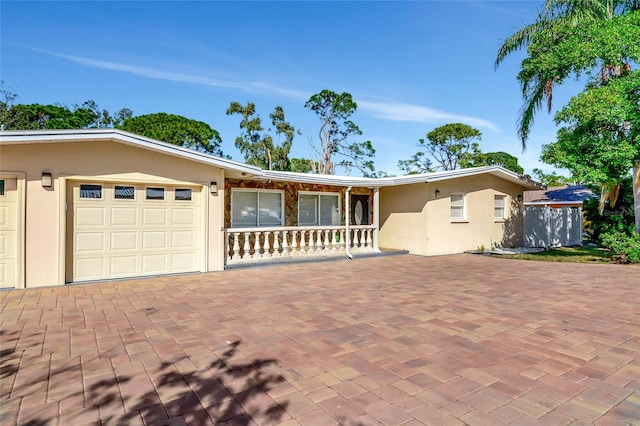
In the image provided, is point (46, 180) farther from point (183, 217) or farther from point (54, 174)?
point (183, 217)

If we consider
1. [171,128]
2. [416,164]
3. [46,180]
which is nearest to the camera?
[46,180]

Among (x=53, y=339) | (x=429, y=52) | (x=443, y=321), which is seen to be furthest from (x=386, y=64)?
(x=53, y=339)

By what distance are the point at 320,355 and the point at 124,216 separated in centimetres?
655

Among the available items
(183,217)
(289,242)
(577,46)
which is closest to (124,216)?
(183,217)

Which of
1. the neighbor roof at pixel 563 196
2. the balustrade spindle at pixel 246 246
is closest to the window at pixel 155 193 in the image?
the balustrade spindle at pixel 246 246

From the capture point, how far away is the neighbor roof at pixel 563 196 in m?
18.7

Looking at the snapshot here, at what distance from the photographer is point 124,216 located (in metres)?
8.28

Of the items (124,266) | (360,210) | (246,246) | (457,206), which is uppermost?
(457,206)

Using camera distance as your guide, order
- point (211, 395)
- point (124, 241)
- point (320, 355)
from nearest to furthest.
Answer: point (211, 395), point (320, 355), point (124, 241)

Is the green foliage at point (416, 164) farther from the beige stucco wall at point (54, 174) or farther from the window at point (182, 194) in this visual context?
the beige stucco wall at point (54, 174)

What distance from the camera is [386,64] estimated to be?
1753 centimetres

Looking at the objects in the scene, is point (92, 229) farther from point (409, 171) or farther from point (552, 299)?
point (409, 171)

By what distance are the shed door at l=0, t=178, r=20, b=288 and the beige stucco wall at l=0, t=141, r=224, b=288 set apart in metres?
0.22

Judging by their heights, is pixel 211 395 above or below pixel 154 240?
below
